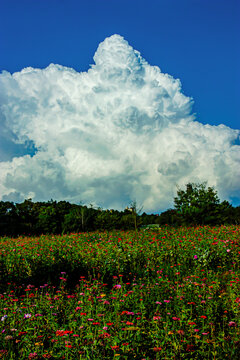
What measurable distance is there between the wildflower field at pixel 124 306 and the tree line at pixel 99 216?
11.8m

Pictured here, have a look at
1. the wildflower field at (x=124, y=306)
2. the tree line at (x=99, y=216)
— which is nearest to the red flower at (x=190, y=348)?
the wildflower field at (x=124, y=306)

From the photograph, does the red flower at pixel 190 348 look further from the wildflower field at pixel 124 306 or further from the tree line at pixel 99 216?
the tree line at pixel 99 216

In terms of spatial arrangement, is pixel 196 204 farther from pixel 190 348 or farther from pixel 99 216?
pixel 190 348

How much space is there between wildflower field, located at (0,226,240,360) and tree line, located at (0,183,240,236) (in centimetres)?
1180

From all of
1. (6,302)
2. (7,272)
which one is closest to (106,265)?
(7,272)

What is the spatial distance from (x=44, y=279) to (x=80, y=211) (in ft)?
51.2

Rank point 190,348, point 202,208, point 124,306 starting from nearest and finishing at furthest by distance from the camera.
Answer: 1. point 190,348
2. point 124,306
3. point 202,208

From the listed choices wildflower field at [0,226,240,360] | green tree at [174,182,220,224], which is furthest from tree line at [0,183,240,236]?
wildflower field at [0,226,240,360]

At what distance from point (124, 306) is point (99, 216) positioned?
715 inches

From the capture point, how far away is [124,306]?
4.20m

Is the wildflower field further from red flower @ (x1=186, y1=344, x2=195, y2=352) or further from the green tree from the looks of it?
the green tree

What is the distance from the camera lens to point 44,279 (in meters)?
7.03

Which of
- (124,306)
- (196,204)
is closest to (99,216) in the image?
(196,204)

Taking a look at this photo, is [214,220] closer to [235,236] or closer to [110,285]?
[235,236]
